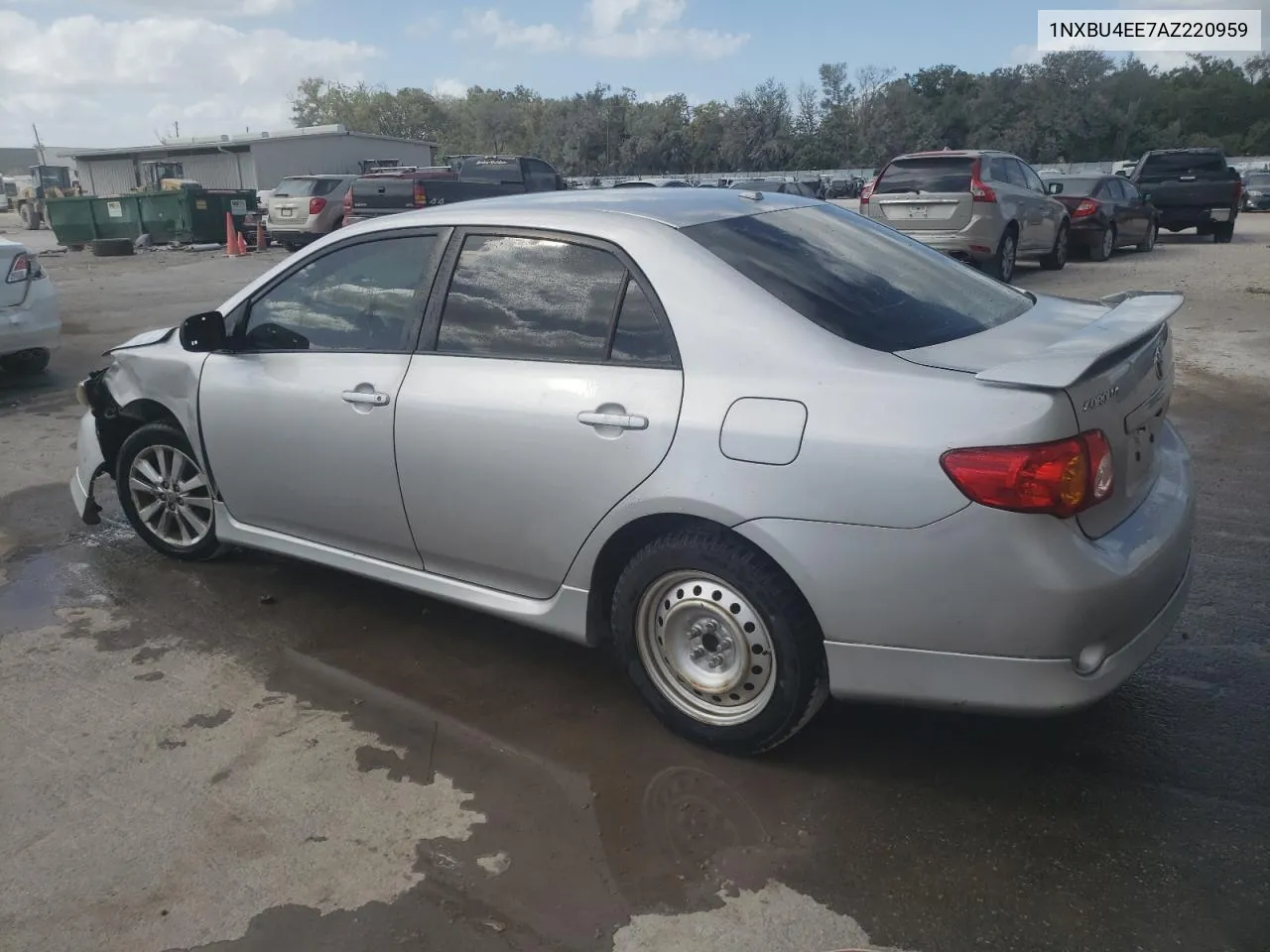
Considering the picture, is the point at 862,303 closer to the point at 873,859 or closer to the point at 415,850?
the point at 873,859

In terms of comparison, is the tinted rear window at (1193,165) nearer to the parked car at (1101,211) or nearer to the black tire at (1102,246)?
the parked car at (1101,211)

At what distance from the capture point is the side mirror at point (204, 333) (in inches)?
169

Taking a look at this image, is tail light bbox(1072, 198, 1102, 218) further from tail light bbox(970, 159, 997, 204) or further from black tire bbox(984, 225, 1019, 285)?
tail light bbox(970, 159, 997, 204)

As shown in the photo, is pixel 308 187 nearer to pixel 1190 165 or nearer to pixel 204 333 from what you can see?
pixel 1190 165

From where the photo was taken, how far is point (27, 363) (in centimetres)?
994

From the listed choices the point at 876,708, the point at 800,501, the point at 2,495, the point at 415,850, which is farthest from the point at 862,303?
the point at 2,495

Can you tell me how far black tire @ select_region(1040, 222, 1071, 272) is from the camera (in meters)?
15.5

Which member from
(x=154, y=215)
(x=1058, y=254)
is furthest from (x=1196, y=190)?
(x=154, y=215)

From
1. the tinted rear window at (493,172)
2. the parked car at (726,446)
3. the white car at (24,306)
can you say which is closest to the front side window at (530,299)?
the parked car at (726,446)

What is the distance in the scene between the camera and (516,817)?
3.04m

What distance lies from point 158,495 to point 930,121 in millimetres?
72291

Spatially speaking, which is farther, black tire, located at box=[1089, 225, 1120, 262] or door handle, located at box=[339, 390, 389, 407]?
black tire, located at box=[1089, 225, 1120, 262]

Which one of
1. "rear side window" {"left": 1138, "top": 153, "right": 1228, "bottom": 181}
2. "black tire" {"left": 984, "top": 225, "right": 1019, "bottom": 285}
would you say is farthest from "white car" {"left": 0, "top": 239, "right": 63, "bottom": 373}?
"rear side window" {"left": 1138, "top": 153, "right": 1228, "bottom": 181}

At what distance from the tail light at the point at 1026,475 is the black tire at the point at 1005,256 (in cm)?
1135
